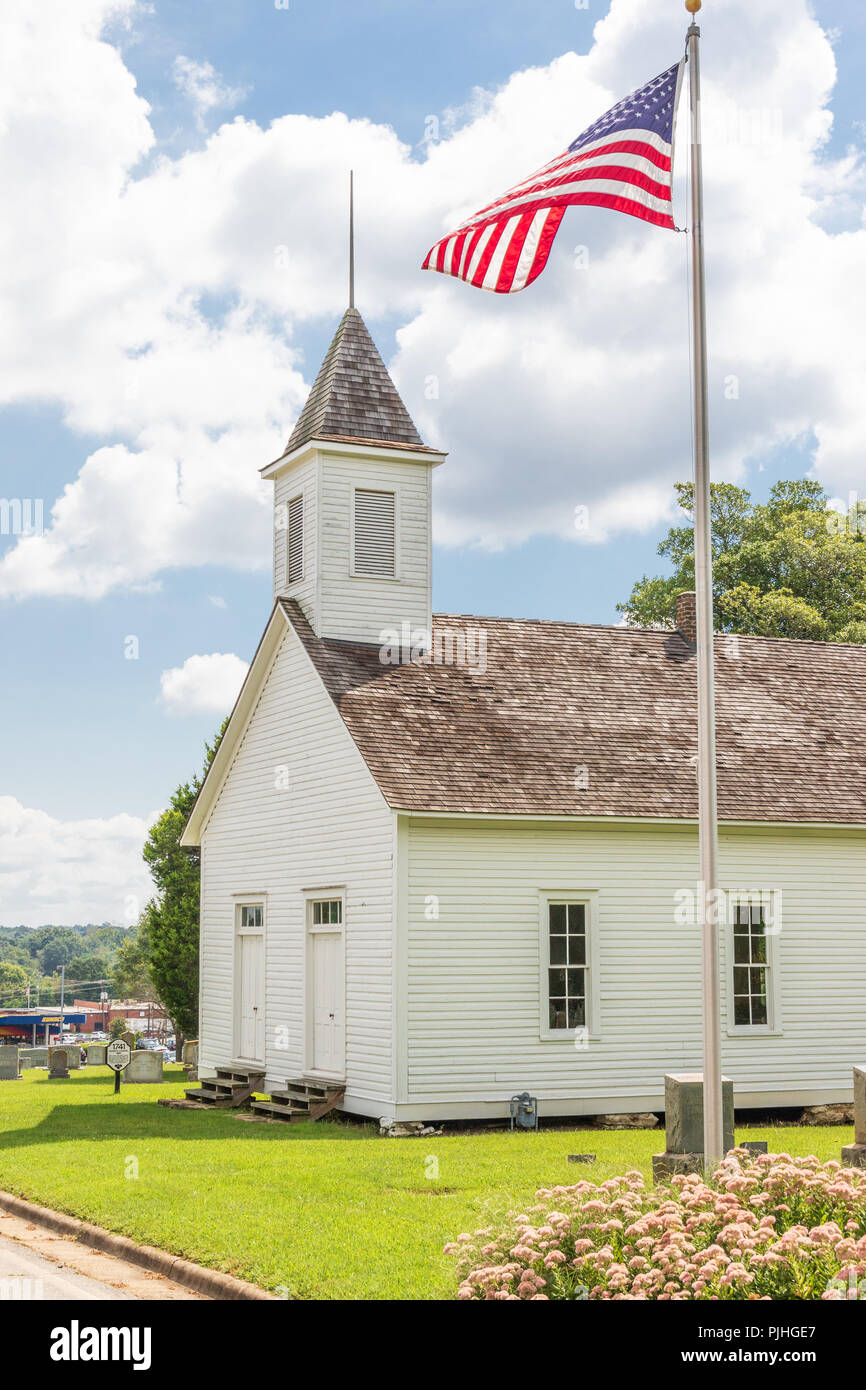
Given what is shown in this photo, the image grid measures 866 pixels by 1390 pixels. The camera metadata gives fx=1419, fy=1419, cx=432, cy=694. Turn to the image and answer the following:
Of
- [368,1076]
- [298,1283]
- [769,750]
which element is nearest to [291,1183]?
[298,1283]

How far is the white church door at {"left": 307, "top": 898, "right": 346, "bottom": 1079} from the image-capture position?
779 inches

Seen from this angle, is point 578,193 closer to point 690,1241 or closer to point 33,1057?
point 690,1241

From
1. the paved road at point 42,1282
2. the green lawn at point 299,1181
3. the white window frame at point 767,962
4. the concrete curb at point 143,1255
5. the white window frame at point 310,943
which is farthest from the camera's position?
the white window frame at point 767,962

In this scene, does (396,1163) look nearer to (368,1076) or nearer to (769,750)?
(368,1076)

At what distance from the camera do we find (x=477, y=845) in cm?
1903

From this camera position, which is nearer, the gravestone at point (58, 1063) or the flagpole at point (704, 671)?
the flagpole at point (704, 671)

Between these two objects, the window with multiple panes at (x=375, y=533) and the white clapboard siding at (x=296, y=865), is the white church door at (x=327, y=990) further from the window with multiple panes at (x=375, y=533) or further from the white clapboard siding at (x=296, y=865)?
the window with multiple panes at (x=375, y=533)

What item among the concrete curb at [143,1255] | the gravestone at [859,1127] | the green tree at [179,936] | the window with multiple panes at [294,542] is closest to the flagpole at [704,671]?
the gravestone at [859,1127]

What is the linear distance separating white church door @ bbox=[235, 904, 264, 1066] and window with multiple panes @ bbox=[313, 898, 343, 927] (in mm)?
2075

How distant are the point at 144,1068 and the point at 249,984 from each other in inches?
320

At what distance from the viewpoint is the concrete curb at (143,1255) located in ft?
28.8

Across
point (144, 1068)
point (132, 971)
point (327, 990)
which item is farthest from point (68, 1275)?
point (132, 971)

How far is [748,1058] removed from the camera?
20297mm

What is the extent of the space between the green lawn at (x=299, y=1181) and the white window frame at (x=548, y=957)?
1.41m
